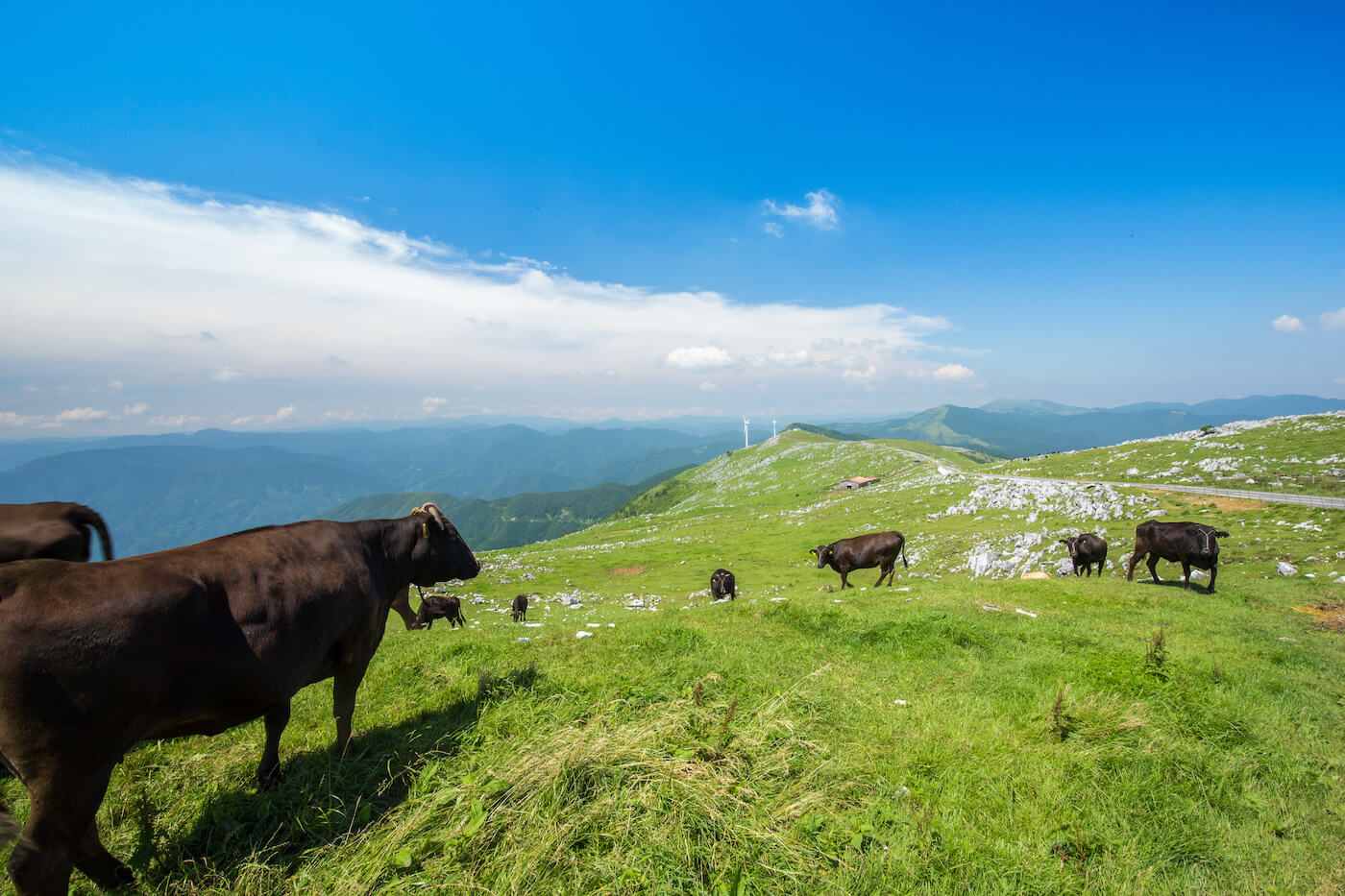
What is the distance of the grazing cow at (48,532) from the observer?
265 inches

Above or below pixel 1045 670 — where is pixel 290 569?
above

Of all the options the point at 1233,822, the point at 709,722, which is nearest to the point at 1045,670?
the point at 1233,822

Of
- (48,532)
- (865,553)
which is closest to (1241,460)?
(865,553)

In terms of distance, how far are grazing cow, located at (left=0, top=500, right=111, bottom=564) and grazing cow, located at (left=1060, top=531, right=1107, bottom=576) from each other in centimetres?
3243

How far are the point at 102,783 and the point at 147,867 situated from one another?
0.97 meters

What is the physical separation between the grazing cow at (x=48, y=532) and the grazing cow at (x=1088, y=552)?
32.4 m

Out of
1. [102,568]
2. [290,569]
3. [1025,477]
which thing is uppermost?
[102,568]

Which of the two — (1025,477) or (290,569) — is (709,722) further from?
(1025,477)

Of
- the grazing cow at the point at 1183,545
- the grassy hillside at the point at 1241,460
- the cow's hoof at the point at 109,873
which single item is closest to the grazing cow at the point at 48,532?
the cow's hoof at the point at 109,873

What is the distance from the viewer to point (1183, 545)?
1958 centimetres

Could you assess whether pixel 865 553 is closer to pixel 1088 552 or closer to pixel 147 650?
pixel 1088 552

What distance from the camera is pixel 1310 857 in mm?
4922

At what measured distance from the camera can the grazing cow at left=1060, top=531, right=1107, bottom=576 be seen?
24.4 m

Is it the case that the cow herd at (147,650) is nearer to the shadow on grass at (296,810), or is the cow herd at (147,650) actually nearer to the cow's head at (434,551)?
the shadow on grass at (296,810)
